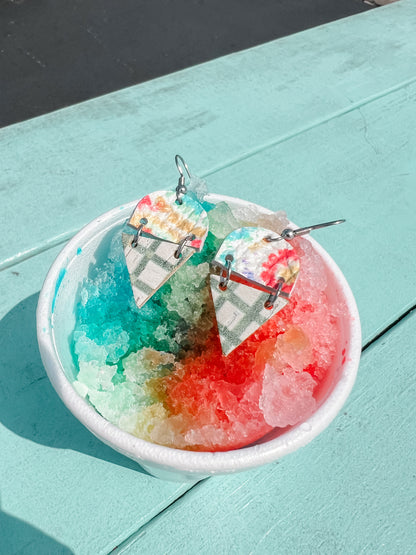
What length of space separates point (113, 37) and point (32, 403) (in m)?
2.45

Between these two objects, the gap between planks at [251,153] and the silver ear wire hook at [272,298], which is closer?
the silver ear wire hook at [272,298]

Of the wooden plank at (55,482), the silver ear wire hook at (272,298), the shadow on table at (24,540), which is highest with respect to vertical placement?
the silver ear wire hook at (272,298)

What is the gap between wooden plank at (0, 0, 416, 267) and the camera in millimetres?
1050

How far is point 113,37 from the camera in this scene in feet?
8.61

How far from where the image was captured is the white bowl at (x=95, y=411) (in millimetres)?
507

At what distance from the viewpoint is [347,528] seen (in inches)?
26.7

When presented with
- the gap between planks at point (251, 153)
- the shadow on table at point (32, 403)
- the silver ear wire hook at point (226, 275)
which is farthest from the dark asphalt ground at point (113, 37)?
the silver ear wire hook at point (226, 275)

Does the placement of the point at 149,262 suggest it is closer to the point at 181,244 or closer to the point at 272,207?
the point at 181,244

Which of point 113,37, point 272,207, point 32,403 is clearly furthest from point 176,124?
point 113,37

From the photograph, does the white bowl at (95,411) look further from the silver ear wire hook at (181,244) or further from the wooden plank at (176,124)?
the wooden plank at (176,124)

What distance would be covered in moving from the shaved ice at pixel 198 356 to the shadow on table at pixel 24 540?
0.23 m

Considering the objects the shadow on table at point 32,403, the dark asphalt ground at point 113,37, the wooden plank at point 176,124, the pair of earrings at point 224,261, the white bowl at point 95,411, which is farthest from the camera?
the dark asphalt ground at point 113,37

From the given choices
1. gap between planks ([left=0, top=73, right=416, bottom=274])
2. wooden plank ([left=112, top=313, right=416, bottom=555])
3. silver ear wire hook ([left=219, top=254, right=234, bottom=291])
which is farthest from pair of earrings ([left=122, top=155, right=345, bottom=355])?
gap between planks ([left=0, top=73, right=416, bottom=274])

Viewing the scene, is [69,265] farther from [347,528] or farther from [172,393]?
[347,528]
